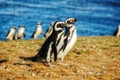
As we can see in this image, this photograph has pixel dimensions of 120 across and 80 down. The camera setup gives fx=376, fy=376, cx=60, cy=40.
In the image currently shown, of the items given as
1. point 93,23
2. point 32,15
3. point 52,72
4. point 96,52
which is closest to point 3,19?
point 32,15

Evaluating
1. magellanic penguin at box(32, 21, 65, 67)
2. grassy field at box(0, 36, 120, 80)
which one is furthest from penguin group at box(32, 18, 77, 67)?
grassy field at box(0, 36, 120, 80)

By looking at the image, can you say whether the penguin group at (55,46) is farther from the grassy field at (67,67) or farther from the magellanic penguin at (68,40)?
the grassy field at (67,67)

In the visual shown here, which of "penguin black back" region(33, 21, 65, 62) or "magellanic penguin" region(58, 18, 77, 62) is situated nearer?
"penguin black back" region(33, 21, 65, 62)

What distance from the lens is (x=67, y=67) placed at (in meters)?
16.8

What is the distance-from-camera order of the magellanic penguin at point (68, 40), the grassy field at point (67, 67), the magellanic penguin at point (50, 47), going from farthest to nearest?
the magellanic penguin at point (68, 40)
the magellanic penguin at point (50, 47)
the grassy field at point (67, 67)

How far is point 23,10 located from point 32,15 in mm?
4963

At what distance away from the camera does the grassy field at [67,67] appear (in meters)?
15.2

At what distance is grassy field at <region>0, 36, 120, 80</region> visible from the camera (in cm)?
1522

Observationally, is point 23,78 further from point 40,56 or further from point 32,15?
point 32,15

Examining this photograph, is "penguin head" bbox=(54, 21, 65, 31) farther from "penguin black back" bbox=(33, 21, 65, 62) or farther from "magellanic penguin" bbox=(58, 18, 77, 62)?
"magellanic penguin" bbox=(58, 18, 77, 62)

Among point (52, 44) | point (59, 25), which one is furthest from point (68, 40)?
point (52, 44)

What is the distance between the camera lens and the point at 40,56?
658 inches

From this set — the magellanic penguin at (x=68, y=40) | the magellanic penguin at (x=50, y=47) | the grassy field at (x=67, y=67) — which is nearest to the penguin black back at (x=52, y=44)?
the magellanic penguin at (x=50, y=47)

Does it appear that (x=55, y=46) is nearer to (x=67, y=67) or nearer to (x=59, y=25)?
(x=59, y=25)
